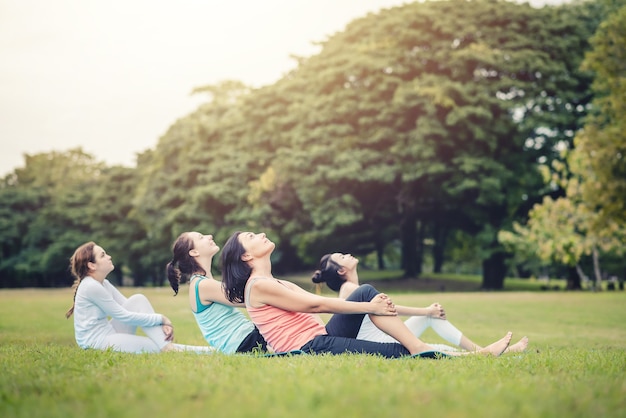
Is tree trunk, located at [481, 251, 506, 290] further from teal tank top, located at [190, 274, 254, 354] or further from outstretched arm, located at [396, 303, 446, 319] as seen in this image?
teal tank top, located at [190, 274, 254, 354]

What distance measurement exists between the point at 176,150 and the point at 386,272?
729 inches

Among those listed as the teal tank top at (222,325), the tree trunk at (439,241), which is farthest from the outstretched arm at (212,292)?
the tree trunk at (439,241)

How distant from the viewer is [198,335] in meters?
13.3

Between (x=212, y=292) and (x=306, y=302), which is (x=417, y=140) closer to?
(x=212, y=292)

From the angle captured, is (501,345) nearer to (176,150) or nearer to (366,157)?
(366,157)

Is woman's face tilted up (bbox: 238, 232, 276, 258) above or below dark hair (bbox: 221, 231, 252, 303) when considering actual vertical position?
above

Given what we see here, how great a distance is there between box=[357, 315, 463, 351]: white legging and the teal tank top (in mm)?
1361

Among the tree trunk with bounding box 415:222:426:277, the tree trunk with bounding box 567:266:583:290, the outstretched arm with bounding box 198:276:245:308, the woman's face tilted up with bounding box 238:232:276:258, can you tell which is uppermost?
the woman's face tilted up with bounding box 238:232:276:258

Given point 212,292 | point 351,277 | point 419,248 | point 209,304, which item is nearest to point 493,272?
point 419,248

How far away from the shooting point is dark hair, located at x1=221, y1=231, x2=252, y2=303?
6770 millimetres

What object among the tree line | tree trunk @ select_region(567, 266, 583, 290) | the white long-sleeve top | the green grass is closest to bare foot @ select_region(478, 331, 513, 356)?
the green grass

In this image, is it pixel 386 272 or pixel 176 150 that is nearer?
pixel 176 150

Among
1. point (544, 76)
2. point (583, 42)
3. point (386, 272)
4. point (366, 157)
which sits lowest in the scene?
point (386, 272)

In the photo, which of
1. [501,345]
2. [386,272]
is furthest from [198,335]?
[386,272]
